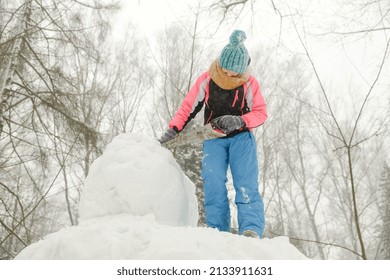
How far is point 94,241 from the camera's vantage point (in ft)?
4.33

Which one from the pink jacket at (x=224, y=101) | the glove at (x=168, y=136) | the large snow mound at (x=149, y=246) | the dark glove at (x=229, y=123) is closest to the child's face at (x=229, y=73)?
the pink jacket at (x=224, y=101)

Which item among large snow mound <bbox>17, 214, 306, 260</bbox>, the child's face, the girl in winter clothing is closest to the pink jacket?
the girl in winter clothing

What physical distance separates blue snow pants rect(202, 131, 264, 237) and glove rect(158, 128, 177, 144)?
28 centimetres

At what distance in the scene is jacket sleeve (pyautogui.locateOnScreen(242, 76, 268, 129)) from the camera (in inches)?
92.6

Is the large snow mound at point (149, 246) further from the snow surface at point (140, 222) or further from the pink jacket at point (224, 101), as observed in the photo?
the pink jacket at point (224, 101)

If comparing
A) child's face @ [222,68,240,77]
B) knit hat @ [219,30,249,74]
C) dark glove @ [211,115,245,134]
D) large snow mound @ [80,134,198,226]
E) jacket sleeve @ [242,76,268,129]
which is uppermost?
knit hat @ [219,30,249,74]

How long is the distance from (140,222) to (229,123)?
3.26 feet

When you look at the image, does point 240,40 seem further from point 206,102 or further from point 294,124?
point 294,124

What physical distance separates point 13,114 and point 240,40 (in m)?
2.64

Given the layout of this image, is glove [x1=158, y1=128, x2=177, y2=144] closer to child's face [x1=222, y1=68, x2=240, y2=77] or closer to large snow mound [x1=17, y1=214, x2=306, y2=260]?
child's face [x1=222, y1=68, x2=240, y2=77]

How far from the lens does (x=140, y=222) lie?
5.33ft

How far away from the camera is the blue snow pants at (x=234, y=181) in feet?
7.04

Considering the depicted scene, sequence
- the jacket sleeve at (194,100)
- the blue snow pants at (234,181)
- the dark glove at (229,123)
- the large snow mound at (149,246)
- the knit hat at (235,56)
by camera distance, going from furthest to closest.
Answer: the jacket sleeve at (194,100) → the knit hat at (235,56) → the dark glove at (229,123) → the blue snow pants at (234,181) → the large snow mound at (149,246)

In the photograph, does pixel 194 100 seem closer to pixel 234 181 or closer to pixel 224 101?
pixel 224 101
